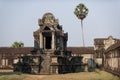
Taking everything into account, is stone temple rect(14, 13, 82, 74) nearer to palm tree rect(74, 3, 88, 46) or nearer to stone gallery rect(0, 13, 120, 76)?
stone gallery rect(0, 13, 120, 76)

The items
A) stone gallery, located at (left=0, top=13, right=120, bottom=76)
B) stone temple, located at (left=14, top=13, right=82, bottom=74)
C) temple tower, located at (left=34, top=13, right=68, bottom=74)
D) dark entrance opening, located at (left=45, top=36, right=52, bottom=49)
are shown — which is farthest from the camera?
dark entrance opening, located at (left=45, top=36, right=52, bottom=49)

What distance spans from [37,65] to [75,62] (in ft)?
18.3

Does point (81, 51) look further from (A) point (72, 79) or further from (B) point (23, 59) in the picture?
(A) point (72, 79)

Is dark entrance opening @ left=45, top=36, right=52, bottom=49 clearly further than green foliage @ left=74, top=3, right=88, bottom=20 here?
No

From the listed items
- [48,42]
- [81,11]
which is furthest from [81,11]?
[48,42]

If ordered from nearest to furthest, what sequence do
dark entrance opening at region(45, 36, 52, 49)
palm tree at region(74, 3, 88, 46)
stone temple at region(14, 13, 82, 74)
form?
1. stone temple at region(14, 13, 82, 74)
2. dark entrance opening at region(45, 36, 52, 49)
3. palm tree at region(74, 3, 88, 46)

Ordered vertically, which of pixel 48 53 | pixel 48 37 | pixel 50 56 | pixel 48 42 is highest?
pixel 48 37

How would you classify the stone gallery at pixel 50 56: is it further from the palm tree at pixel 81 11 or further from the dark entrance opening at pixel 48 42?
the palm tree at pixel 81 11

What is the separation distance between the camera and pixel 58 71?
33062 millimetres

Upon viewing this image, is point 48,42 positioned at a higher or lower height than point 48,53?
higher

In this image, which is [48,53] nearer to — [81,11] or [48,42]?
[48,42]

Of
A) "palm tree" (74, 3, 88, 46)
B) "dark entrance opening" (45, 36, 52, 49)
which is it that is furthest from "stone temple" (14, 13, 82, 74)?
"palm tree" (74, 3, 88, 46)

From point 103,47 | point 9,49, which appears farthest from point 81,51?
point 9,49

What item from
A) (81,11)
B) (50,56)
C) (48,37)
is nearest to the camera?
(50,56)
